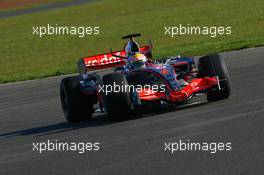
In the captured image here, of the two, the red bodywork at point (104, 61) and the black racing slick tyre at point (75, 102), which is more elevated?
the red bodywork at point (104, 61)

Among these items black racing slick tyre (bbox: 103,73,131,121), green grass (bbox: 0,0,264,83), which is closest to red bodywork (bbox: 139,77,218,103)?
black racing slick tyre (bbox: 103,73,131,121)

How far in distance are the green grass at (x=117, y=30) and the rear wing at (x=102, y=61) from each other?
9873 mm

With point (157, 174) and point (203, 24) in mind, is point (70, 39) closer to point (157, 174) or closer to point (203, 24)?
point (203, 24)

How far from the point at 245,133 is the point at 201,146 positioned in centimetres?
71

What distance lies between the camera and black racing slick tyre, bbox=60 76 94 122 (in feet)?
43.7

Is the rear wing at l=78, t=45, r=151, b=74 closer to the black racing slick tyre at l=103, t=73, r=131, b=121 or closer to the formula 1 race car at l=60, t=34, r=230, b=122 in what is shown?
the formula 1 race car at l=60, t=34, r=230, b=122

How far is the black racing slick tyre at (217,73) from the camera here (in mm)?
12625

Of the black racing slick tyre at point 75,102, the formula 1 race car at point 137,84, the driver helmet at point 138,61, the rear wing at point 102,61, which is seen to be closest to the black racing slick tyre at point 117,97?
the formula 1 race car at point 137,84

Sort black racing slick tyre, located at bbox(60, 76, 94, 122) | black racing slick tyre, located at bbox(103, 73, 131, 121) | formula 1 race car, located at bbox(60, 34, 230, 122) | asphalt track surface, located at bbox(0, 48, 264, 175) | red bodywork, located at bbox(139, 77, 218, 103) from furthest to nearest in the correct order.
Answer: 1. black racing slick tyre, located at bbox(60, 76, 94, 122)
2. red bodywork, located at bbox(139, 77, 218, 103)
3. formula 1 race car, located at bbox(60, 34, 230, 122)
4. black racing slick tyre, located at bbox(103, 73, 131, 121)
5. asphalt track surface, located at bbox(0, 48, 264, 175)

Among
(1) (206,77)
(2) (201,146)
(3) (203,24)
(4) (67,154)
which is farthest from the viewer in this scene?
(3) (203,24)

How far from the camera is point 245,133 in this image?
30.4ft

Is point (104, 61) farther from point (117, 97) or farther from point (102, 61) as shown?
point (117, 97)

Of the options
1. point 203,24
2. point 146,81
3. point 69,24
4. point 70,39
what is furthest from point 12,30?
point 146,81

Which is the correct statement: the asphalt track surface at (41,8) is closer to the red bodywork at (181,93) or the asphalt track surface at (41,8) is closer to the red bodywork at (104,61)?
the red bodywork at (104,61)
